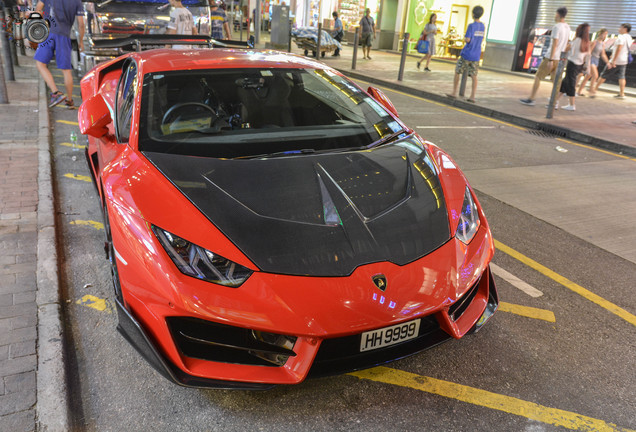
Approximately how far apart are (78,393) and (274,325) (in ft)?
3.60

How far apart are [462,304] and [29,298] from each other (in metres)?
2.48

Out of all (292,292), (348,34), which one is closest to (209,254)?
(292,292)

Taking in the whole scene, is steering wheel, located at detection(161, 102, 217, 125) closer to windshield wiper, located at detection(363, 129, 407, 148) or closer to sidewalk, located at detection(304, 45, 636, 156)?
windshield wiper, located at detection(363, 129, 407, 148)

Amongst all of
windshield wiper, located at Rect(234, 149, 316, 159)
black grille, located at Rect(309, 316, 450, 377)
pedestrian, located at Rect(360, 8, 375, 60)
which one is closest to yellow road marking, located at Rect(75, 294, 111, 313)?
windshield wiper, located at Rect(234, 149, 316, 159)

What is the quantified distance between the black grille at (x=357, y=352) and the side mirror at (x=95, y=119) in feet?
7.33

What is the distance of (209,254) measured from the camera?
83.3 inches

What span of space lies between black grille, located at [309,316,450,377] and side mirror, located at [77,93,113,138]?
2.23 meters

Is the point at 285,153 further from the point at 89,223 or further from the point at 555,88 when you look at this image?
the point at 555,88

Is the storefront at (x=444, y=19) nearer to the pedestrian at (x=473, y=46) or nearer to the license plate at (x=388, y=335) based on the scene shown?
the pedestrian at (x=473, y=46)

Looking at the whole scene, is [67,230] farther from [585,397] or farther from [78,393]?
[585,397]

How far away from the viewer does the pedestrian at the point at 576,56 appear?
1002 centimetres

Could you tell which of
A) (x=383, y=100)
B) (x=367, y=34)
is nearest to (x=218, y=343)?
(x=383, y=100)

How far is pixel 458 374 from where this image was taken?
8.40ft

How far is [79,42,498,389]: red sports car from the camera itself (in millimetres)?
2027
